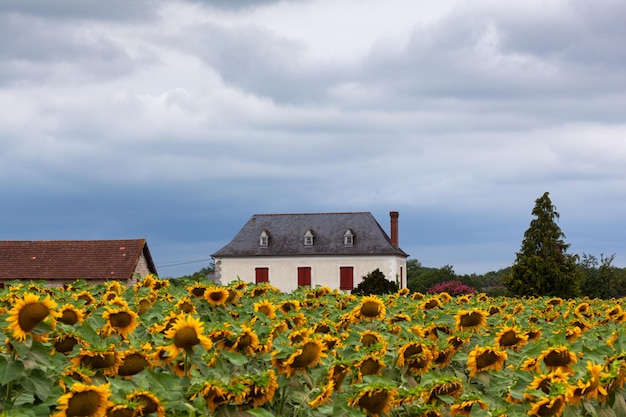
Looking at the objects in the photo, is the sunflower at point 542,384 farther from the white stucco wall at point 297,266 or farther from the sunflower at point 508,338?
the white stucco wall at point 297,266

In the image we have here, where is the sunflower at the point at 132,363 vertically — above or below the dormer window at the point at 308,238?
below

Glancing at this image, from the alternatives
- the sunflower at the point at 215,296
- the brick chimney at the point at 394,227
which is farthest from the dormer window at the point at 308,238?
the sunflower at the point at 215,296

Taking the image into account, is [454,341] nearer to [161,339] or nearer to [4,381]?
[161,339]

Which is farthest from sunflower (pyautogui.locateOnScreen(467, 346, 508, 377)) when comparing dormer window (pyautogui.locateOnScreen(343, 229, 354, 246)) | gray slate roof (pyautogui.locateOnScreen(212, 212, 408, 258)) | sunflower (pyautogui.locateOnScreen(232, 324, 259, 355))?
dormer window (pyautogui.locateOnScreen(343, 229, 354, 246))

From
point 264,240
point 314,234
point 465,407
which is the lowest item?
point 465,407

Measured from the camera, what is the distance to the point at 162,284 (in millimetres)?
7754

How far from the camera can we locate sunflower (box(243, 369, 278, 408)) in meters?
3.00

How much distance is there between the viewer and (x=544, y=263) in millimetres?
38781

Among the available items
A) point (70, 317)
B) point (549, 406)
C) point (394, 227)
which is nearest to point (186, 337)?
point (70, 317)

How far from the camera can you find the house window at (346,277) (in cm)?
4962

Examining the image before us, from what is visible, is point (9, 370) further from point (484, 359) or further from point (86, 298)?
point (86, 298)

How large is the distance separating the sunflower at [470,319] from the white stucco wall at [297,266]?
4449 cm

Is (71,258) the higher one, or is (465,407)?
(71,258)

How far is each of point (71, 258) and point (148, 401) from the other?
38712 mm
